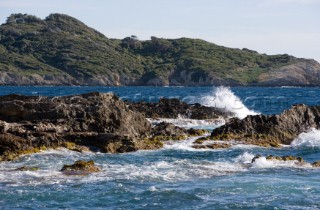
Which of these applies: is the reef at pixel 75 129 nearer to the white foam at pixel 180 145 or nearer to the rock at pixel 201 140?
the white foam at pixel 180 145

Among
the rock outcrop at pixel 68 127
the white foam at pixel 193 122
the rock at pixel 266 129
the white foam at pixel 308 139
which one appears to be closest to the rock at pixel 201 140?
the rock at pixel 266 129

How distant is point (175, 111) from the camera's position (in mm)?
50625

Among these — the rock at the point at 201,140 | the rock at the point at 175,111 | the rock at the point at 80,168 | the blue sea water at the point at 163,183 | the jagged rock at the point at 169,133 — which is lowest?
the blue sea water at the point at 163,183

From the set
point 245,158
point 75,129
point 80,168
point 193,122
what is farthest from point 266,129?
point 80,168

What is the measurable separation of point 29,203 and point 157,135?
1653 cm

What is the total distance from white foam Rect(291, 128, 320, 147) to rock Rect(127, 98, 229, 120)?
534 inches

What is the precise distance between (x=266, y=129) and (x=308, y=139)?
2.30 m

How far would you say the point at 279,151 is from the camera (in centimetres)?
3266

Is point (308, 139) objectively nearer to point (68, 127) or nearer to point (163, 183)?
point (68, 127)

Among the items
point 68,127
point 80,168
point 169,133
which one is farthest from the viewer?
point 169,133

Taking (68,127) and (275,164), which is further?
(68,127)

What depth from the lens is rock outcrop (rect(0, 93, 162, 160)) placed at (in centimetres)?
2916

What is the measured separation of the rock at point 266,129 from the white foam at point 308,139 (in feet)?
0.91

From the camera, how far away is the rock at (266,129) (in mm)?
35062
